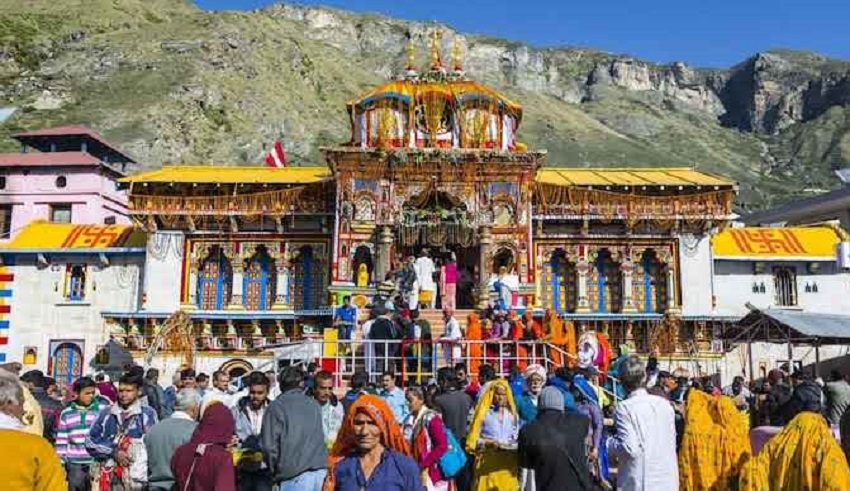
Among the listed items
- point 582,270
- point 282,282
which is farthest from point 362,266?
point 582,270

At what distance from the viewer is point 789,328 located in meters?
24.8

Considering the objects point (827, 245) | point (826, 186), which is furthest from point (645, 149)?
point (827, 245)

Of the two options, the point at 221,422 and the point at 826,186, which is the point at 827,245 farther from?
the point at 826,186

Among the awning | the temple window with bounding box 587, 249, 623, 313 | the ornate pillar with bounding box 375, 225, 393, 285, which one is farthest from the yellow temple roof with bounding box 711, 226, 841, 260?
the ornate pillar with bounding box 375, 225, 393, 285

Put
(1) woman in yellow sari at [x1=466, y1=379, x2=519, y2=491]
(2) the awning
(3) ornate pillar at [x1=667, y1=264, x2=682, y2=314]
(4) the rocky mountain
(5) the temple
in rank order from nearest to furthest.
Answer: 1. (1) woman in yellow sari at [x1=466, y1=379, x2=519, y2=491]
2. (2) the awning
3. (5) the temple
4. (3) ornate pillar at [x1=667, y1=264, x2=682, y2=314]
5. (4) the rocky mountain

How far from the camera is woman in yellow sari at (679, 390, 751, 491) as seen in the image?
308 inches

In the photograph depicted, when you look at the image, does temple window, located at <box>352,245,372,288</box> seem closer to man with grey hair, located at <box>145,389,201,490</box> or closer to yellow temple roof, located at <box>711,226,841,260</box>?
yellow temple roof, located at <box>711,226,841,260</box>

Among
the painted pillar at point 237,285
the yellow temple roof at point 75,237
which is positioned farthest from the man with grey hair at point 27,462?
the yellow temple roof at point 75,237

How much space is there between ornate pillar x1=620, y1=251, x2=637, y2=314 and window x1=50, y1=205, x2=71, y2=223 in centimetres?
3191

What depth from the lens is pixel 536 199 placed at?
31.2m

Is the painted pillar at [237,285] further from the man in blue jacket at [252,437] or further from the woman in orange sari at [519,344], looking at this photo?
the man in blue jacket at [252,437]

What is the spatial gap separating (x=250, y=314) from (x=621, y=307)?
14119mm

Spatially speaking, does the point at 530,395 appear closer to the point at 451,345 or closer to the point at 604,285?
the point at 451,345

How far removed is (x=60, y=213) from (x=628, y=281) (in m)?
32.9
